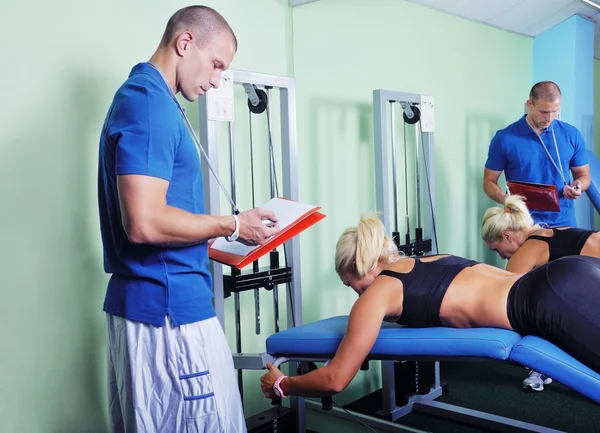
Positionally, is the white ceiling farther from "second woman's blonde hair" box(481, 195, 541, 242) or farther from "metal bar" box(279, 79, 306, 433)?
"metal bar" box(279, 79, 306, 433)

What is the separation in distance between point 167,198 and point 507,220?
5.15 ft

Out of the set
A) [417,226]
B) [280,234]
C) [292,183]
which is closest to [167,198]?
[280,234]

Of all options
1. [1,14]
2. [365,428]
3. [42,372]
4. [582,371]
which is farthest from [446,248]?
[1,14]

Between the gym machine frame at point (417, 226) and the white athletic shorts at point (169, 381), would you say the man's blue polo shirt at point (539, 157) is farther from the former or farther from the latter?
the white athletic shorts at point (169, 381)

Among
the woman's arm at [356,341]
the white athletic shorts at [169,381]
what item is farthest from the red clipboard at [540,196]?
the white athletic shorts at [169,381]

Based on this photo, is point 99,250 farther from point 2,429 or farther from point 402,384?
point 402,384

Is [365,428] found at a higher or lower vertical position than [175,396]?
lower

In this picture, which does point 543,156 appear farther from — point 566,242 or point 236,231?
point 236,231

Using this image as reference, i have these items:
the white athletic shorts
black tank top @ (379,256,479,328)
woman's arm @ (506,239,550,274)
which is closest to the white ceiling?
woman's arm @ (506,239,550,274)

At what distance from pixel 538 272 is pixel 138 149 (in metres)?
1.14

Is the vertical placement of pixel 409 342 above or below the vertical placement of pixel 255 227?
below

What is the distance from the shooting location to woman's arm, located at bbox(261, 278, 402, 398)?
168cm

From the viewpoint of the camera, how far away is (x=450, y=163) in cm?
311

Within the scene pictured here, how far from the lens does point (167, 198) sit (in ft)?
4.70
